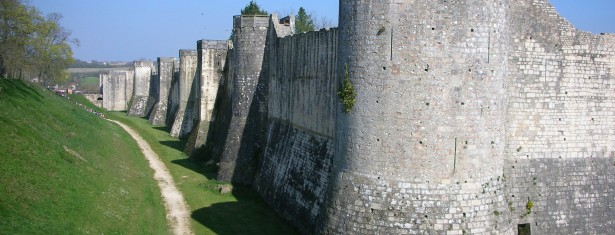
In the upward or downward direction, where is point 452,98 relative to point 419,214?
upward

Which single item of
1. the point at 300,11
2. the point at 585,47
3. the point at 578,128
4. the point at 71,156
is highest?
the point at 300,11

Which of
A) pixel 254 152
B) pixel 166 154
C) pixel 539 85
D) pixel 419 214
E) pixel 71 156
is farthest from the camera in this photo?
pixel 166 154

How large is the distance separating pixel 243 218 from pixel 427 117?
9.36 m

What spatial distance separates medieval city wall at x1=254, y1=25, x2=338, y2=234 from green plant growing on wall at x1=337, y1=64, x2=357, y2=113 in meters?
2.74

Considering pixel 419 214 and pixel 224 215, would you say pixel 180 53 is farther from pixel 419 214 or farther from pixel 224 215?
pixel 419 214

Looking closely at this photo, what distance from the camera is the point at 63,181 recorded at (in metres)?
18.0

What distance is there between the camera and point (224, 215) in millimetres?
20250

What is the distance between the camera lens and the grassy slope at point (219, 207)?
61.1 ft

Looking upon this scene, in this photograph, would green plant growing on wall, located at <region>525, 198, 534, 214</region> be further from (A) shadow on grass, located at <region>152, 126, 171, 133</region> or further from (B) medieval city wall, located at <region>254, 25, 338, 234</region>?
(A) shadow on grass, located at <region>152, 126, 171, 133</region>

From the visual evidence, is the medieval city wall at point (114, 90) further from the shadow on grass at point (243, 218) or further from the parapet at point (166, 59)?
the shadow on grass at point (243, 218)

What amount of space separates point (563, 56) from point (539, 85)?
104 centimetres

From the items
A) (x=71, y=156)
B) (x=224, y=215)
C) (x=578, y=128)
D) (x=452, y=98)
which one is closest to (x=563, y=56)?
(x=578, y=128)

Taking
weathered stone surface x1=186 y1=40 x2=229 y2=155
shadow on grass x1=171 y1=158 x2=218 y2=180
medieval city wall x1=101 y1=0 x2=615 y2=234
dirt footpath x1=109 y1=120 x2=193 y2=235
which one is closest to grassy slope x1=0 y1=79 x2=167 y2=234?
dirt footpath x1=109 y1=120 x2=193 y2=235

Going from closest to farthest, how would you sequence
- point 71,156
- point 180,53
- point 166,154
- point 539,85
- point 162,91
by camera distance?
point 539,85 < point 71,156 < point 166,154 < point 180,53 < point 162,91
